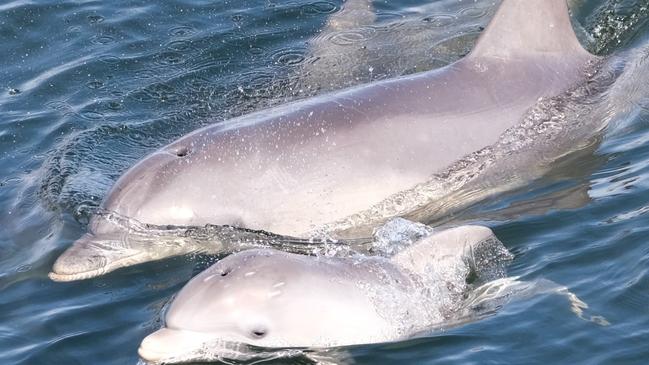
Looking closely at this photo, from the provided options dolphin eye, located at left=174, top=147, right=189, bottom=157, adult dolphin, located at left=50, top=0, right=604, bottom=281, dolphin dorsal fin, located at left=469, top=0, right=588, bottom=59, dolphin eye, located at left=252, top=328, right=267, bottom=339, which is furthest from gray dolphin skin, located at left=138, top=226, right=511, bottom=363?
dolphin dorsal fin, located at left=469, top=0, right=588, bottom=59

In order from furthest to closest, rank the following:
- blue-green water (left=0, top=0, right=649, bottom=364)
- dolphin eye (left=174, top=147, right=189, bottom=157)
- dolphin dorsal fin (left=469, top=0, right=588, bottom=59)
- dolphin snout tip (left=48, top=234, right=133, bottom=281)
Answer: dolphin dorsal fin (left=469, top=0, right=588, bottom=59) → dolphin eye (left=174, top=147, right=189, bottom=157) → dolphin snout tip (left=48, top=234, right=133, bottom=281) → blue-green water (left=0, top=0, right=649, bottom=364)

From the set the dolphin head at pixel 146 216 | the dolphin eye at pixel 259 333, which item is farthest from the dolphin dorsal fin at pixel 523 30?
the dolphin eye at pixel 259 333

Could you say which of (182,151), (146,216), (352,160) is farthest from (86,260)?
(352,160)

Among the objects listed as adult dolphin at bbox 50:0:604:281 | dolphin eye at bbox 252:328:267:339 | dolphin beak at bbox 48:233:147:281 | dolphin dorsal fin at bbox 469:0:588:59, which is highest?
dolphin dorsal fin at bbox 469:0:588:59

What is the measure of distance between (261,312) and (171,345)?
69 centimetres

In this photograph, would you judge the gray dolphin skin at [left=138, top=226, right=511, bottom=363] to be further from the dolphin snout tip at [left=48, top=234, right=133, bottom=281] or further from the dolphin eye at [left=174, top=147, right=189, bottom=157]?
the dolphin eye at [left=174, top=147, right=189, bottom=157]

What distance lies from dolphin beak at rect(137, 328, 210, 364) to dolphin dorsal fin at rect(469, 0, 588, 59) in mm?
4515

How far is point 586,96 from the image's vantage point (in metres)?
11.8

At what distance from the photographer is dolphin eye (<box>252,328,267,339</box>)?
8.66 metres

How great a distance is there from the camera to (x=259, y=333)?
869 centimetres

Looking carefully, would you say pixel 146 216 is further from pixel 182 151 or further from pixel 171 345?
pixel 171 345

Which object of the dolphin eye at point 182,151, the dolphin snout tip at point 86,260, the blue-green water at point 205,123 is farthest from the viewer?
the dolphin eye at point 182,151

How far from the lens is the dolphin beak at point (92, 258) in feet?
34.1

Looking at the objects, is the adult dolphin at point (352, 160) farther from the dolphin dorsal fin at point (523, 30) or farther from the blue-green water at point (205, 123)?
the blue-green water at point (205, 123)
